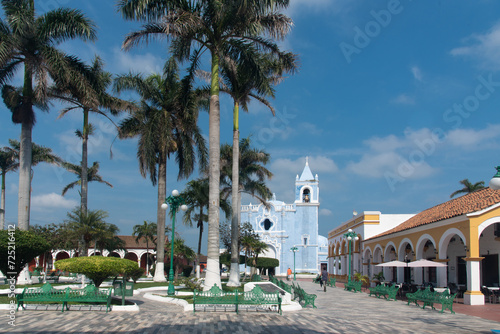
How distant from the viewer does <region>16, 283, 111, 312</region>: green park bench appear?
41.4 ft

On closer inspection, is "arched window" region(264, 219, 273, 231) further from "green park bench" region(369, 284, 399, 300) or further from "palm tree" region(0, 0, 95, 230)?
"palm tree" region(0, 0, 95, 230)

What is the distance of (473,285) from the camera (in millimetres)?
18422

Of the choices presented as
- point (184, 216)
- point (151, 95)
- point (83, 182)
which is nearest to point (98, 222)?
point (83, 182)

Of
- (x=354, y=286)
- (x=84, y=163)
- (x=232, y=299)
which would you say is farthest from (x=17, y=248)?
(x=354, y=286)

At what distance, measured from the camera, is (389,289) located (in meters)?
20.7

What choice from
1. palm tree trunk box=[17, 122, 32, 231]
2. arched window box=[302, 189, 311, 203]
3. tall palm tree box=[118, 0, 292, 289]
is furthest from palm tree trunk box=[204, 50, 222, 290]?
arched window box=[302, 189, 311, 203]

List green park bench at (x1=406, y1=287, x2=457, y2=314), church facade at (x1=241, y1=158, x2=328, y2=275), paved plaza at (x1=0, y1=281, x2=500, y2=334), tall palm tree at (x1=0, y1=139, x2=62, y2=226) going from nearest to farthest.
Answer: paved plaza at (x1=0, y1=281, x2=500, y2=334) → green park bench at (x1=406, y1=287, x2=457, y2=314) → tall palm tree at (x1=0, y1=139, x2=62, y2=226) → church facade at (x1=241, y1=158, x2=328, y2=275)

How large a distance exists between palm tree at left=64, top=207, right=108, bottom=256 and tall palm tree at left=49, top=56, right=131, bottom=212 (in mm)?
694

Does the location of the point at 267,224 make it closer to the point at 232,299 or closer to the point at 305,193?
the point at 305,193

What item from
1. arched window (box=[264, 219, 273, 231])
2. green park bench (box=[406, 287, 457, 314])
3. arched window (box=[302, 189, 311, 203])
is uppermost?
arched window (box=[302, 189, 311, 203])

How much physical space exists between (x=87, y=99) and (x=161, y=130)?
4573mm

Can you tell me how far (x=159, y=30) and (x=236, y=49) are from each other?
325 centimetres

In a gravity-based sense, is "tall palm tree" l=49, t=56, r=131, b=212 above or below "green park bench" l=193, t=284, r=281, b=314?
Result: above

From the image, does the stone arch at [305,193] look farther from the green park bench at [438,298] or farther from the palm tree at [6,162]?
the green park bench at [438,298]
